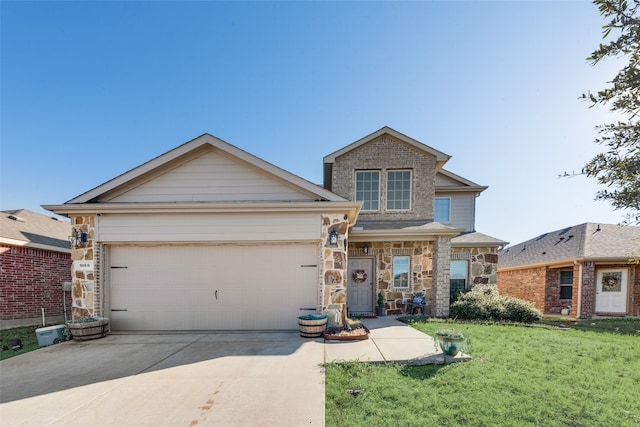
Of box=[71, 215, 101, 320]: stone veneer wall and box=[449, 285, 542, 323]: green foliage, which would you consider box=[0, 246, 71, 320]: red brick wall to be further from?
box=[449, 285, 542, 323]: green foliage

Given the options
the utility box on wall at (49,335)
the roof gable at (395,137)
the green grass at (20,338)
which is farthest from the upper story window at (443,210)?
the green grass at (20,338)

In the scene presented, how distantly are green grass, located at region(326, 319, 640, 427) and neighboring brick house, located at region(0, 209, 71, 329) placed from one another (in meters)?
10.4

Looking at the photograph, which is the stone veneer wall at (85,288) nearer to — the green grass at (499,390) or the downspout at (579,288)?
the green grass at (499,390)

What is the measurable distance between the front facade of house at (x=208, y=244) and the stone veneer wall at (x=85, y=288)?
26 mm

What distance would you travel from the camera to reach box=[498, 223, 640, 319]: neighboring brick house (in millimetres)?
11172

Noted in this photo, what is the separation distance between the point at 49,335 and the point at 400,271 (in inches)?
400

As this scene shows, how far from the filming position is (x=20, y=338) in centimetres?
689

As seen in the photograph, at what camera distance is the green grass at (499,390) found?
315 centimetres

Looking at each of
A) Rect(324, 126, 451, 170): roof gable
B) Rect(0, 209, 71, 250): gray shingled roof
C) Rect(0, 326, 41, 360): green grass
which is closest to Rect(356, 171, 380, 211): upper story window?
Rect(324, 126, 451, 170): roof gable

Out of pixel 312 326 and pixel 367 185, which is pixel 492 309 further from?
pixel 312 326

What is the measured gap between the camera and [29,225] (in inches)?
404

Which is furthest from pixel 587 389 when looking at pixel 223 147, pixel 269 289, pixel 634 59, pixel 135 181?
pixel 135 181

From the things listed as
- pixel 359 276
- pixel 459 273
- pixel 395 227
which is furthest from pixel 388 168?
pixel 459 273

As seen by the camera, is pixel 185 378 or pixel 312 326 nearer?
pixel 185 378
